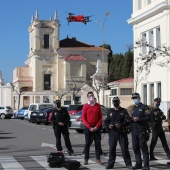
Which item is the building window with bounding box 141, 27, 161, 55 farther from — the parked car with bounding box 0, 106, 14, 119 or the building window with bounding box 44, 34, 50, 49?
the building window with bounding box 44, 34, 50, 49

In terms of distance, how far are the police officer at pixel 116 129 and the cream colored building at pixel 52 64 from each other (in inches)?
2779

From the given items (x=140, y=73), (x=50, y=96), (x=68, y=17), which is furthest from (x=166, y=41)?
(x=50, y=96)

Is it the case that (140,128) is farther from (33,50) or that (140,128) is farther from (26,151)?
(33,50)

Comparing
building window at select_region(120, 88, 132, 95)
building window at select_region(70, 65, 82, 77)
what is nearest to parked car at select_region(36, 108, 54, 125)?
building window at select_region(120, 88, 132, 95)

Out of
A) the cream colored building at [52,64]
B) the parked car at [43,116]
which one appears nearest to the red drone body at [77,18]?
the cream colored building at [52,64]

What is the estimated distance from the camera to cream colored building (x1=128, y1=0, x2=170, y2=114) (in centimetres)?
3828

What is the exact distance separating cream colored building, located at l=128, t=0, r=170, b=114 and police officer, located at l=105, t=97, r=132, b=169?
25404 millimetres

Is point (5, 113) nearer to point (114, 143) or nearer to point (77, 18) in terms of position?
point (77, 18)

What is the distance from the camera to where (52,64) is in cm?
8581

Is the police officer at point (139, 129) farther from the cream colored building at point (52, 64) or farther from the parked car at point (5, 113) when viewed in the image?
the cream colored building at point (52, 64)

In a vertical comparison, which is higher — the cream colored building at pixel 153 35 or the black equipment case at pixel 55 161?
the cream colored building at pixel 153 35

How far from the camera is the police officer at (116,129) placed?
12.9 m

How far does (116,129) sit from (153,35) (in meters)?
28.5

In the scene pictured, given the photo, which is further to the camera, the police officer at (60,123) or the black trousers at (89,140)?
the police officer at (60,123)
